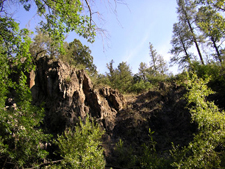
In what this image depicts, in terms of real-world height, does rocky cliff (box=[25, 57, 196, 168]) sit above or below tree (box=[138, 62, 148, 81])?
below

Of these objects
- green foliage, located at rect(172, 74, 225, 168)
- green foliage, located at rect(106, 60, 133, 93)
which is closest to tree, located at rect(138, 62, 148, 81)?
green foliage, located at rect(106, 60, 133, 93)

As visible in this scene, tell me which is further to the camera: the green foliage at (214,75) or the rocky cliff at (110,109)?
the green foliage at (214,75)

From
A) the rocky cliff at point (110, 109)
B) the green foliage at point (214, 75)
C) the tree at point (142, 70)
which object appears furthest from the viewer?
the tree at point (142, 70)

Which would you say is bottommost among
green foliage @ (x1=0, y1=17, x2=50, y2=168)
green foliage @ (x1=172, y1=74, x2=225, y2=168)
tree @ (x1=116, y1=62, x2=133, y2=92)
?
green foliage @ (x1=172, y1=74, x2=225, y2=168)

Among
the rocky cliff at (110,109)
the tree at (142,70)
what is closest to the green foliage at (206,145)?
the rocky cliff at (110,109)

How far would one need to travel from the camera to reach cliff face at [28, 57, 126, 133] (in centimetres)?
1027

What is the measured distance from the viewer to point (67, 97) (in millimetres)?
10727

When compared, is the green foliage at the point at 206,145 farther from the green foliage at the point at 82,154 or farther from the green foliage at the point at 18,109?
the green foliage at the point at 18,109

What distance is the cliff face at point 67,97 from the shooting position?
10266 mm

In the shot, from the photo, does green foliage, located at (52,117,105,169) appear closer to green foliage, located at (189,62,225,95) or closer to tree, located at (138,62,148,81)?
green foliage, located at (189,62,225,95)

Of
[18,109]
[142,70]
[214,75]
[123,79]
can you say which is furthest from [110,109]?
[142,70]

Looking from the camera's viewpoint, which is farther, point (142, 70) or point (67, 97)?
point (142, 70)

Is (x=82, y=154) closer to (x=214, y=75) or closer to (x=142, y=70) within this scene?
(x=214, y=75)

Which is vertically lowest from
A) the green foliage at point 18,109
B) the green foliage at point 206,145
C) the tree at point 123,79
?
the green foliage at point 206,145
